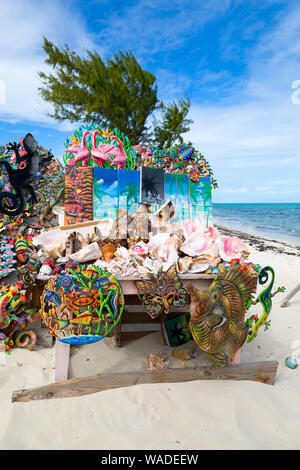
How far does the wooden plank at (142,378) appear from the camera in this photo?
204 centimetres

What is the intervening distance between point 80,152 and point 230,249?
1.92 meters

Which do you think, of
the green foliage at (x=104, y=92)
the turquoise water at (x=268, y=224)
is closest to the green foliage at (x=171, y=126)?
the green foliage at (x=104, y=92)

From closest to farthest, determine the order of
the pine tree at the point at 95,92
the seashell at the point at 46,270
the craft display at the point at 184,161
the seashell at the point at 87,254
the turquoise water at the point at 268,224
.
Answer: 1. the seashell at the point at 46,270
2. the seashell at the point at 87,254
3. the craft display at the point at 184,161
4. the pine tree at the point at 95,92
5. the turquoise water at the point at 268,224

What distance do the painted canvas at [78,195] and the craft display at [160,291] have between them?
3.96 ft

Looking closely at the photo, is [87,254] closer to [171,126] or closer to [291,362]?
[291,362]

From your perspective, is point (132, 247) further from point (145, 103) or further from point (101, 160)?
point (145, 103)

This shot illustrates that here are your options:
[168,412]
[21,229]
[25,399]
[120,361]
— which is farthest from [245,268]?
[21,229]

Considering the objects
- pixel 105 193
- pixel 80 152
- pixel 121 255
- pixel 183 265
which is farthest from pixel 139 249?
pixel 80 152

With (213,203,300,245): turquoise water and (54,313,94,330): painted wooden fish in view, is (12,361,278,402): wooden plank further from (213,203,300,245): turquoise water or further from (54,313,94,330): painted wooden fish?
(213,203,300,245): turquoise water

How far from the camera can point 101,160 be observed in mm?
3080

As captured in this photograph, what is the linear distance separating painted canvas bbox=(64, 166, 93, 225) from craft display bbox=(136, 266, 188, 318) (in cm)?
121

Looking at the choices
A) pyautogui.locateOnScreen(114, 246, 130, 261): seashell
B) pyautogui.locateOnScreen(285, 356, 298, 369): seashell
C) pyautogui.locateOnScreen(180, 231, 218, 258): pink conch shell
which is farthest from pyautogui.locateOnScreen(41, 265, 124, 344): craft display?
pyautogui.locateOnScreen(285, 356, 298, 369): seashell

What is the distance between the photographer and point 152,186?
123 inches

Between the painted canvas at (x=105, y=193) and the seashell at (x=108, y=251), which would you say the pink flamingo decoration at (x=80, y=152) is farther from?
the seashell at (x=108, y=251)
